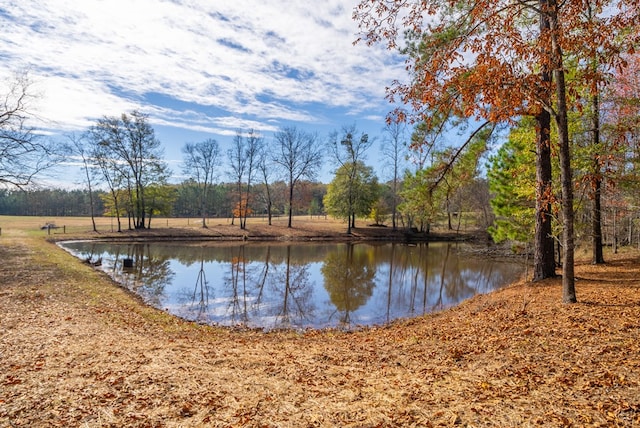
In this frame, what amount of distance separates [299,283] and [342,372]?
1151 centimetres

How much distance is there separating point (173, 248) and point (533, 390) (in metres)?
29.9

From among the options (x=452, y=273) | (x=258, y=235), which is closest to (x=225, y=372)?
(x=452, y=273)

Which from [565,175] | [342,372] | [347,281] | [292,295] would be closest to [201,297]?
[292,295]

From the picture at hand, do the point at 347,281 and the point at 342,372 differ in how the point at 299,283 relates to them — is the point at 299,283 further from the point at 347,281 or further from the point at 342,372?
the point at 342,372

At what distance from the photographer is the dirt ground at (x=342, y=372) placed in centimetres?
364

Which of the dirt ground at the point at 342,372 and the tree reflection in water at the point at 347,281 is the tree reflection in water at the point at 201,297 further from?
the tree reflection in water at the point at 347,281

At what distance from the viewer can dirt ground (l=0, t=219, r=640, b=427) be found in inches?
143

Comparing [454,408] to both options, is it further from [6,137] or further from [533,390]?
[6,137]

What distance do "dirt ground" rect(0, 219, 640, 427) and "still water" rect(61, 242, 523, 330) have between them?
10.1 ft

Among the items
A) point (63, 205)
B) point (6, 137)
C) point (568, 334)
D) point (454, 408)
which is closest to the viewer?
point (454, 408)

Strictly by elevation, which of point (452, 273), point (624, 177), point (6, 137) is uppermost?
point (6, 137)

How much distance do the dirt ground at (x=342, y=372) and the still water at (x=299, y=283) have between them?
3.09 m

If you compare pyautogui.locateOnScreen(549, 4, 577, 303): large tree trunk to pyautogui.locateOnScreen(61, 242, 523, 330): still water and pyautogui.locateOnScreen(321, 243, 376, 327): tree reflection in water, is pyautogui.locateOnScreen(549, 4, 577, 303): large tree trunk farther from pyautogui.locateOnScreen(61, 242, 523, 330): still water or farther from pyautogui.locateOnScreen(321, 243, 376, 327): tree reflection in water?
pyautogui.locateOnScreen(321, 243, 376, 327): tree reflection in water

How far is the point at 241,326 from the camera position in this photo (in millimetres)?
9969
